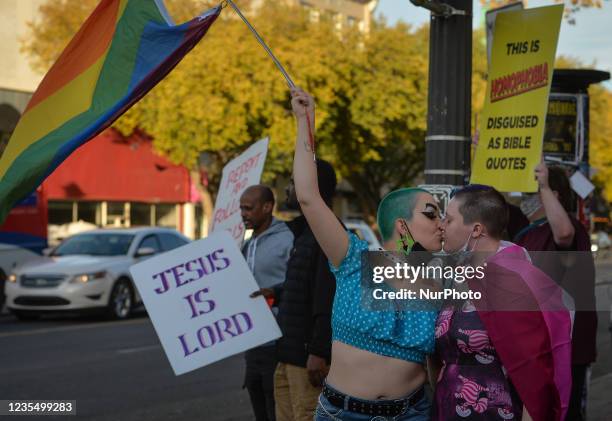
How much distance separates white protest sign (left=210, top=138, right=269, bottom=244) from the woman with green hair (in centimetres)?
344

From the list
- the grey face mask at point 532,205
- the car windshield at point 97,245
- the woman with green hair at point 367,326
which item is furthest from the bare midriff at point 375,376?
the car windshield at point 97,245

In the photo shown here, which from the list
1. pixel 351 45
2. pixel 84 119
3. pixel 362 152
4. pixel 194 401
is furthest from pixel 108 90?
pixel 362 152

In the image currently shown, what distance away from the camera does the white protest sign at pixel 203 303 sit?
19.1 ft

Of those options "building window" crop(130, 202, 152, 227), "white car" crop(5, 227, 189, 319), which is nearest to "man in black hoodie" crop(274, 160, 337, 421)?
"white car" crop(5, 227, 189, 319)

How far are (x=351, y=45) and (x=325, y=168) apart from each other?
1252 inches

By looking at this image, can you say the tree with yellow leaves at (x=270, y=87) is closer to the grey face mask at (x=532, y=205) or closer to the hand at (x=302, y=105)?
the grey face mask at (x=532, y=205)

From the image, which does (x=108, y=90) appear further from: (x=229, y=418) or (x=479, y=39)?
(x=479, y=39)

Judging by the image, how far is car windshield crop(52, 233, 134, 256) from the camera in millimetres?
17922

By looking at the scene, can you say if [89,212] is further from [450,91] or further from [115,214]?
[450,91]

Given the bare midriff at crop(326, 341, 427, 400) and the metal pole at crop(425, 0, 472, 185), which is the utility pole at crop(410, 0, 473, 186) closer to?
the metal pole at crop(425, 0, 472, 185)

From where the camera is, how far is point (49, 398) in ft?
30.7

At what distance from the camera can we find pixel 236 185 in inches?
302

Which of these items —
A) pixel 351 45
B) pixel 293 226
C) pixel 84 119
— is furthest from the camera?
pixel 351 45

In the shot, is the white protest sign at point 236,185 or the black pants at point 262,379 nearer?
the black pants at point 262,379
